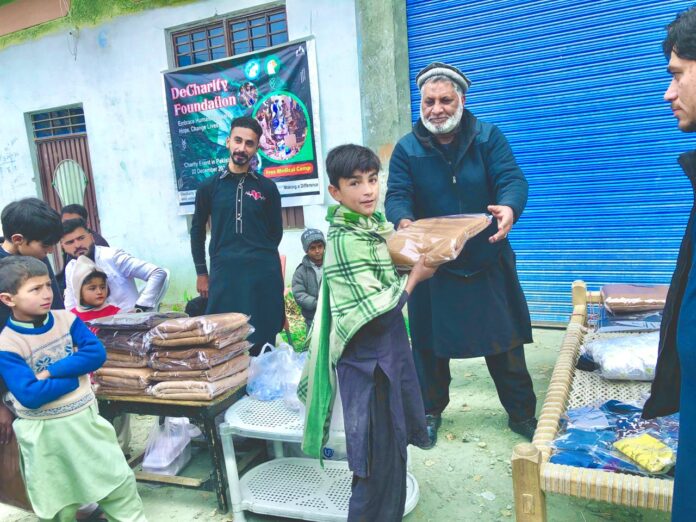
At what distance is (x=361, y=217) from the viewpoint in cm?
195

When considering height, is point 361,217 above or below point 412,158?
below

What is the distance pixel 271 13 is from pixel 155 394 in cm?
508

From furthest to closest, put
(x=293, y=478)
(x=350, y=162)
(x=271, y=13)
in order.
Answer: (x=271, y=13) → (x=293, y=478) → (x=350, y=162)

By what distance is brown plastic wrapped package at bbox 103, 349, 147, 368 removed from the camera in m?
2.67

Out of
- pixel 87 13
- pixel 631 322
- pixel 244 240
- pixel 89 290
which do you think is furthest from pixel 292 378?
pixel 87 13

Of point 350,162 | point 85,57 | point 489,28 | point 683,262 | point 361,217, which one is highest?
point 85,57

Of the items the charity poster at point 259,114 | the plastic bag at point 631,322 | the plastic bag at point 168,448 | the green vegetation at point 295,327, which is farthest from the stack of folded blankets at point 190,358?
the charity poster at point 259,114

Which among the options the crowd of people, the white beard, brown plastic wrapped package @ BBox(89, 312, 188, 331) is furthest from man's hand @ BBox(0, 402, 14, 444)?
the white beard

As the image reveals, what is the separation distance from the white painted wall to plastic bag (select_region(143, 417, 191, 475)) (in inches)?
137

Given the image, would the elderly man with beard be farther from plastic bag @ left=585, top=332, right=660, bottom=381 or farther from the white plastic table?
the white plastic table

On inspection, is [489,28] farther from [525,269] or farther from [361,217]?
[361,217]

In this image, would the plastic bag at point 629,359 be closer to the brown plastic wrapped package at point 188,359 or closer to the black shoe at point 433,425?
the black shoe at point 433,425

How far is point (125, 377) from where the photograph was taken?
2.67 meters

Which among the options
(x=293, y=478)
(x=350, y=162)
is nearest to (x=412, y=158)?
(x=350, y=162)
